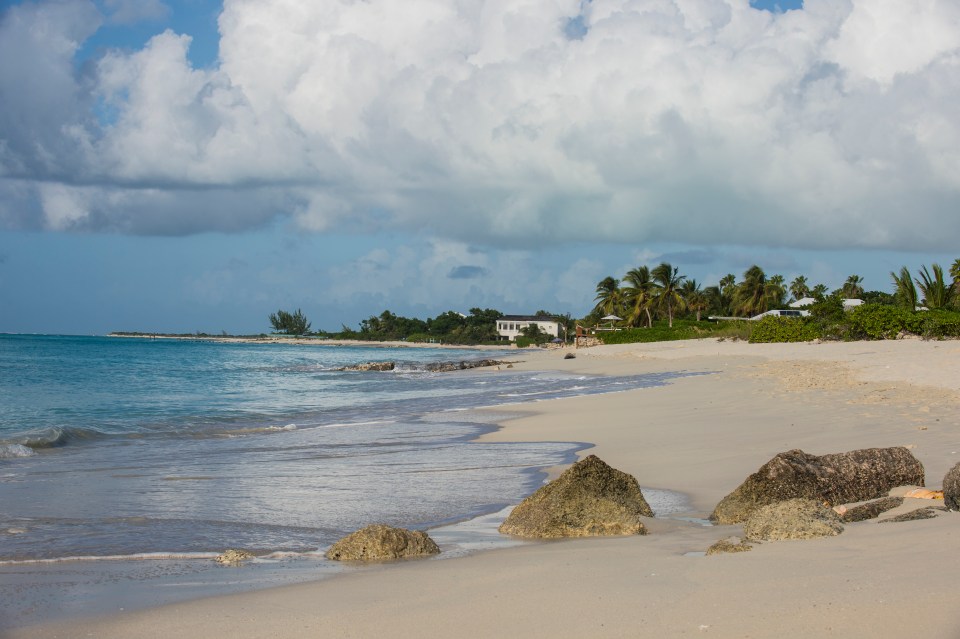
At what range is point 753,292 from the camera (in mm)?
93500

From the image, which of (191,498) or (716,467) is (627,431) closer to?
(716,467)

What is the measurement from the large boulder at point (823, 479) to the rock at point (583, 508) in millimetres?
892

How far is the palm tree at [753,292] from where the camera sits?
92062mm

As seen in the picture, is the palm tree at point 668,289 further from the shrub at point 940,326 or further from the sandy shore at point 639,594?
the sandy shore at point 639,594

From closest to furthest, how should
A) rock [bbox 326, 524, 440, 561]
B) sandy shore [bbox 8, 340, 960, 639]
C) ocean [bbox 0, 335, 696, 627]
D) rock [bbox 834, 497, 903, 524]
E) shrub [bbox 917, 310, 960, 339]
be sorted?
sandy shore [bbox 8, 340, 960, 639]
ocean [bbox 0, 335, 696, 627]
rock [bbox 326, 524, 440, 561]
rock [bbox 834, 497, 903, 524]
shrub [bbox 917, 310, 960, 339]

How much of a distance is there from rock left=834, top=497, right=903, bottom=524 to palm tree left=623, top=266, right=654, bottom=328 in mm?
85670

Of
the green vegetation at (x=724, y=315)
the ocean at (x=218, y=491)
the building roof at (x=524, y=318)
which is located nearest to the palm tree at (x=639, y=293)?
the green vegetation at (x=724, y=315)

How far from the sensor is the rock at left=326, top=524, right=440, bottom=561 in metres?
6.54

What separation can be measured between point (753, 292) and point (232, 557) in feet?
A: 305

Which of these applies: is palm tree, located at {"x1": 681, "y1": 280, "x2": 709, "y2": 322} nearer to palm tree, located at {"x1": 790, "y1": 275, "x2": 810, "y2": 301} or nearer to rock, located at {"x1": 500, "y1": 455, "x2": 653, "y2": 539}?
palm tree, located at {"x1": 790, "y1": 275, "x2": 810, "y2": 301}

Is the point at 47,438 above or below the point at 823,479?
below

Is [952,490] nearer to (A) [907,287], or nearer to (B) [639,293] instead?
(A) [907,287]

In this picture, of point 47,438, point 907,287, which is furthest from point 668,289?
point 47,438

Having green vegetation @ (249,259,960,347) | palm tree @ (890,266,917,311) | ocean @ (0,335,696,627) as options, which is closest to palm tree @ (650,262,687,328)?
green vegetation @ (249,259,960,347)
